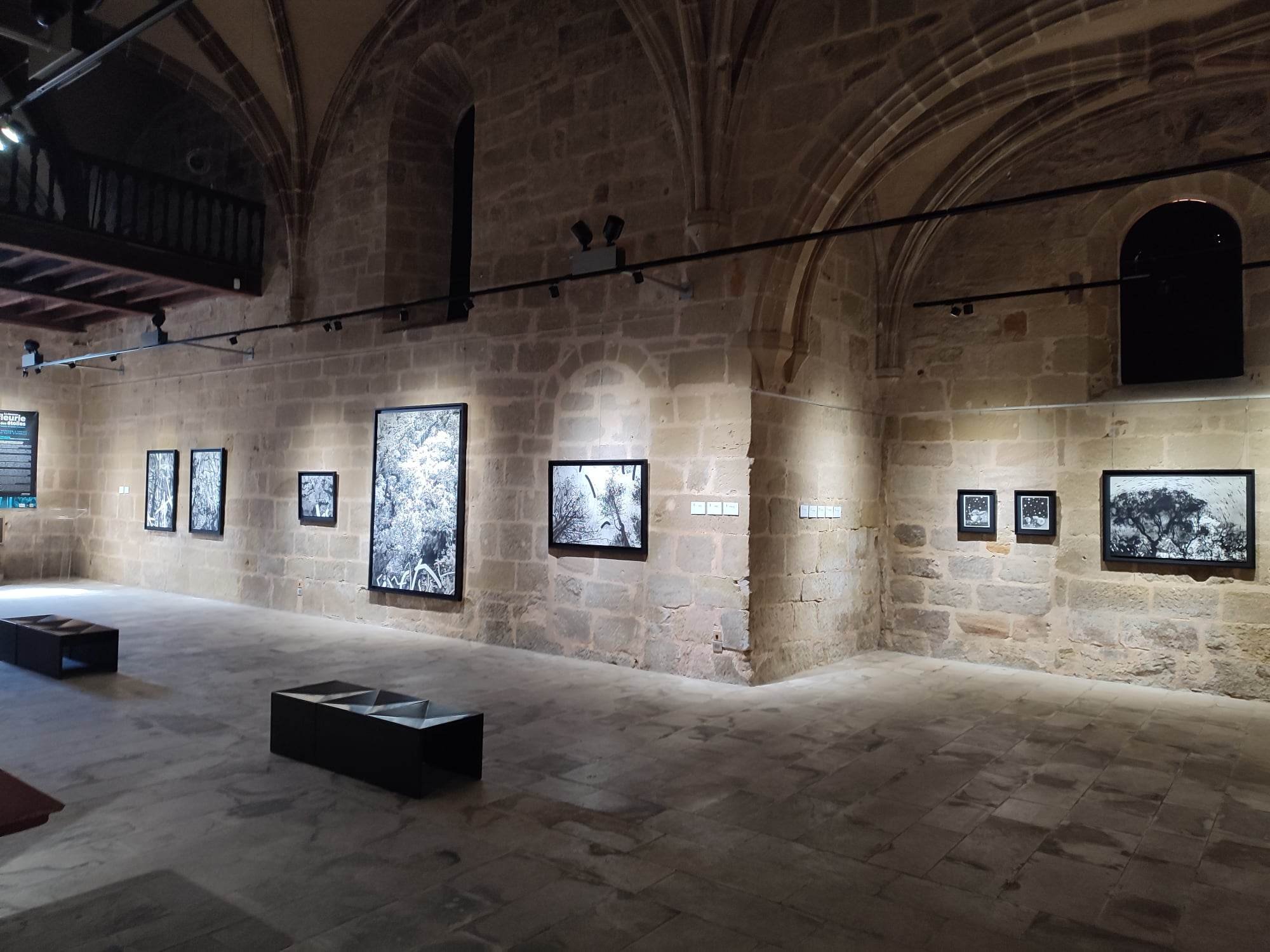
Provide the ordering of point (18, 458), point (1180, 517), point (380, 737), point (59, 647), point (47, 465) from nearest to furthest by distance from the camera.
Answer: point (380, 737)
point (59, 647)
point (1180, 517)
point (18, 458)
point (47, 465)

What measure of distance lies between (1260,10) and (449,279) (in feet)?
23.9

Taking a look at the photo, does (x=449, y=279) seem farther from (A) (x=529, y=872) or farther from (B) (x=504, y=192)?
(A) (x=529, y=872)

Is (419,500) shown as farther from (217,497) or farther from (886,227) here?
(886,227)

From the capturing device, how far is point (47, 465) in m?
12.9

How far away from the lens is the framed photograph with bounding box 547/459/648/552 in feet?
22.4

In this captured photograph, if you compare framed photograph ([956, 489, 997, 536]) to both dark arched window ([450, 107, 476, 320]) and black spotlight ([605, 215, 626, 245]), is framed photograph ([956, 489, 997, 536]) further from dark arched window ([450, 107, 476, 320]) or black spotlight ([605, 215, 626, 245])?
dark arched window ([450, 107, 476, 320])

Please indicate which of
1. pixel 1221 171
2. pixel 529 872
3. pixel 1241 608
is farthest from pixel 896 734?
pixel 1221 171

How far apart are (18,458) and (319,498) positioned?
654cm

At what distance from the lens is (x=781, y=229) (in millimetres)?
6242

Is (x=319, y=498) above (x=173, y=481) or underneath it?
underneath

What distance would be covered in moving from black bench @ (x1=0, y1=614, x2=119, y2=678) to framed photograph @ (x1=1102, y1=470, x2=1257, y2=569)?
7.61 meters

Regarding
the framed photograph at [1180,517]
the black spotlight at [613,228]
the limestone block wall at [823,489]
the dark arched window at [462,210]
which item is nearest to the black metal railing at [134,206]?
the dark arched window at [462,210]

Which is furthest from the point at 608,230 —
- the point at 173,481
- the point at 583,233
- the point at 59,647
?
the point at 173,481

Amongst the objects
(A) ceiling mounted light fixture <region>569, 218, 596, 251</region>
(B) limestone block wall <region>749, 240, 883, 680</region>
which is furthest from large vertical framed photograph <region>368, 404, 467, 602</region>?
(B) limestone block wall <region>749, 240, 883, 680</region>
